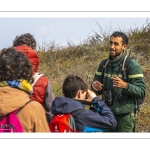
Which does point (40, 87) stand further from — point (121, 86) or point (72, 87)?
point (121, 86)

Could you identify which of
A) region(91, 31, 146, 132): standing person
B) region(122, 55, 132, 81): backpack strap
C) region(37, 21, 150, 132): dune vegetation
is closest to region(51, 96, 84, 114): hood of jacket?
region(91, 31, 146, 132): standing person

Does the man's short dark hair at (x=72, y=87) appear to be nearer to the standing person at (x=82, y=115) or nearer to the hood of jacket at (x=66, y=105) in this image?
the standing person at (x=82, y=115)

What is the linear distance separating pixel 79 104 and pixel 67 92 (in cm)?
23

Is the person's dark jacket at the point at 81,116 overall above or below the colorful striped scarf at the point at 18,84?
below

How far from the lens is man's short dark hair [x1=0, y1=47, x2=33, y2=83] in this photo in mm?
2670

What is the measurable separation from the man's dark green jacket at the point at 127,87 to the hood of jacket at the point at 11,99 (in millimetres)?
1498

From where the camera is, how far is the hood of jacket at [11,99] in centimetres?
256

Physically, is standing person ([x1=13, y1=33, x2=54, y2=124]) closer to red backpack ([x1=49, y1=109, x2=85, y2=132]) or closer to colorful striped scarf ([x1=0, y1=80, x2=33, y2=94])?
red backpack ([x1=49, y1=109, x2=85, y2=132])

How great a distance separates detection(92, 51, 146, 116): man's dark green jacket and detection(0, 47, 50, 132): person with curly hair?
1.36 metres

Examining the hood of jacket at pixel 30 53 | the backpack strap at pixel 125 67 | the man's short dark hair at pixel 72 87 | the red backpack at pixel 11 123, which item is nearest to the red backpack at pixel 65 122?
the man's short dark hair at pixel 72 87

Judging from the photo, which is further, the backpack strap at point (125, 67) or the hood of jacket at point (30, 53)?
the backpack strap at point (125, 67)

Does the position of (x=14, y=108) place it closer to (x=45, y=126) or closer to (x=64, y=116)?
(x=45, y=126)

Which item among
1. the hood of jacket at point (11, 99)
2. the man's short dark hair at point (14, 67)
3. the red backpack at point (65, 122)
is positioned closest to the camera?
the hood of jacket at point (11, 99)

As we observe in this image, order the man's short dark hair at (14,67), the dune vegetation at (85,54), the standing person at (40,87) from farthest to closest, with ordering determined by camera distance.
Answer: the dune vegetation at (85,54)
the standing person at (40,87)
the man's short dark hair at (14,67)
